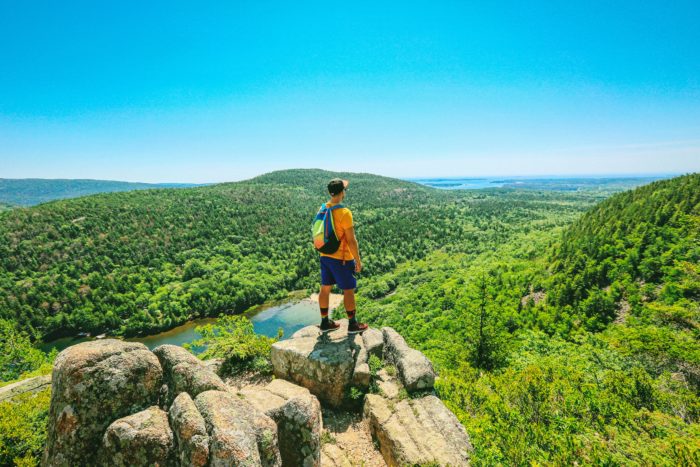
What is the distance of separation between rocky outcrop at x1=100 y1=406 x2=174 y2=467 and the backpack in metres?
4.39

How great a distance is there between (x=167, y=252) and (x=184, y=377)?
100 m

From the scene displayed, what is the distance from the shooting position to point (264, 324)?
67.0m

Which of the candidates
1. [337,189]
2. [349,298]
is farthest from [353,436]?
[337,189]

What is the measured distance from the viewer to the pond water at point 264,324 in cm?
5944

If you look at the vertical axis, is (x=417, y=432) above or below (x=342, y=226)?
below

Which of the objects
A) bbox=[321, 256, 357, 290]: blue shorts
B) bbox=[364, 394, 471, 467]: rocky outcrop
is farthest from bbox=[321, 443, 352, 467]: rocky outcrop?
bbox=[321, 256, 357, 290]: blue shorts

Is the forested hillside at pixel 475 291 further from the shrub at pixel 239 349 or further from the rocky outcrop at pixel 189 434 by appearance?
the shrub at pixel 239 349

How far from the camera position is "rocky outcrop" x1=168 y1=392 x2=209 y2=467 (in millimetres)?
4016

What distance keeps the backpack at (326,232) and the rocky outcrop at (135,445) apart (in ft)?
14.4

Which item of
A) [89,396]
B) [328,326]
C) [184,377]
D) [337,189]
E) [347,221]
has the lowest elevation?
[328,326]

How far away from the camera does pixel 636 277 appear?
31.6m

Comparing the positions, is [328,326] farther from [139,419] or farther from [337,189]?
[139,419]

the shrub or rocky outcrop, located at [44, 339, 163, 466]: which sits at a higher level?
rocky outcrop, located at [44, 339, 163, 466]

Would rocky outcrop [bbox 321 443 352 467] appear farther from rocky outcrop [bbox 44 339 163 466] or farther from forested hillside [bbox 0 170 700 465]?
rocky outcrop [bbox 44 339 163 466]
